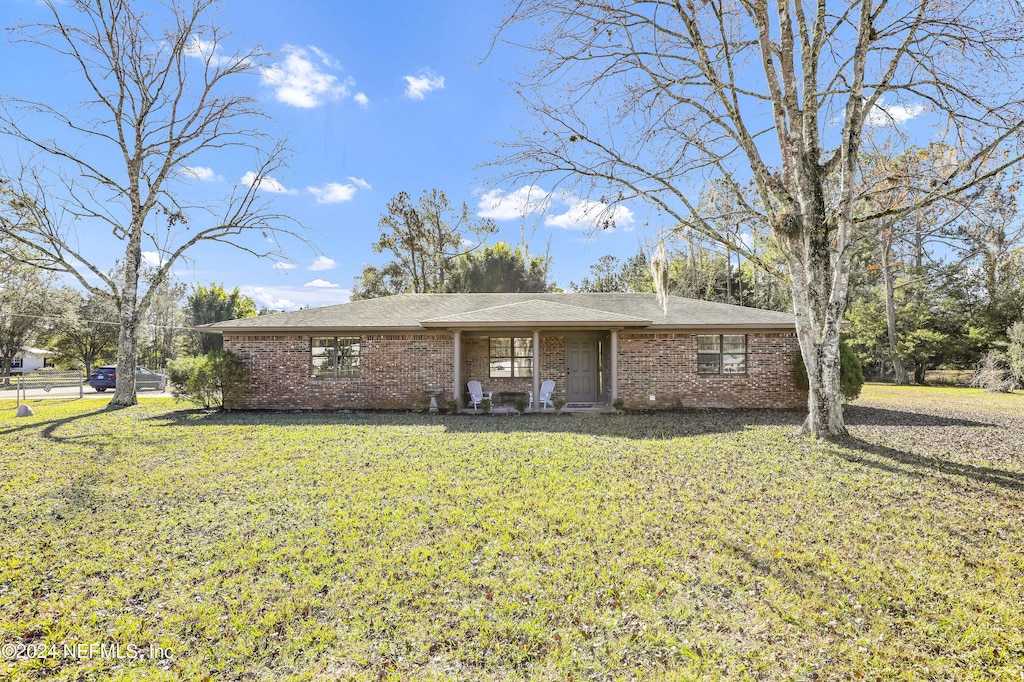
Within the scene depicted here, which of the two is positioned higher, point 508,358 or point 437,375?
point 508,358

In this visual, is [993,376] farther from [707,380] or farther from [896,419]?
[707,380]

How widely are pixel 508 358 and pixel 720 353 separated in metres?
6.16

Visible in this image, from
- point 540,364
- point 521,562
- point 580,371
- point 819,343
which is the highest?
point 819,343

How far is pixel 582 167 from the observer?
9.02m

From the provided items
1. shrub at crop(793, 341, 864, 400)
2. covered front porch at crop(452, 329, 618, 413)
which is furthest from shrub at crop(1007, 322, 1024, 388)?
covered front porch at crop(452, 329, 618, 413)

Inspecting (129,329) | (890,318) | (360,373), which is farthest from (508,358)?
(890,318)

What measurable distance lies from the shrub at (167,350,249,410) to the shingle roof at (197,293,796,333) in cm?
85

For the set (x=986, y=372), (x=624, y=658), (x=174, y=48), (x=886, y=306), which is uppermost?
(x=174, y=48)

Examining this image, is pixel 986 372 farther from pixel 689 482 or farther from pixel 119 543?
pixel 119 543

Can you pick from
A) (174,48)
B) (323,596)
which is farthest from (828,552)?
(174,48)

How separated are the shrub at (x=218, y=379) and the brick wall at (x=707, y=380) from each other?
35.6 ft

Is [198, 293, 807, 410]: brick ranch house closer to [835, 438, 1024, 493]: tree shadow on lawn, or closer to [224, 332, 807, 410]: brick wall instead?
[224, 332, 807, 410]: brick wall

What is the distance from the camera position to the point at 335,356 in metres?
13.2

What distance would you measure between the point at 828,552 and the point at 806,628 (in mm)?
1324
